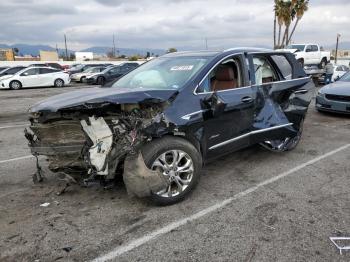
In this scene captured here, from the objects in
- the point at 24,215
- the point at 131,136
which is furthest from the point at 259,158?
the point at 24,215

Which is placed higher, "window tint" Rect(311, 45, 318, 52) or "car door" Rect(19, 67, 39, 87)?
"window tint" Rect(311, 45, 318, 52)

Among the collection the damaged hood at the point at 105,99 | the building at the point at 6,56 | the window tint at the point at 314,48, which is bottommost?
the damaged hood at the point at 105,99

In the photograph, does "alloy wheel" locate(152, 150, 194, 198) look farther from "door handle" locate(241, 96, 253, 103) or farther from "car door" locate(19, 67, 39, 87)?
"car door" locate(19, 67, 39, 87)

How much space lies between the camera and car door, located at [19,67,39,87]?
72.9 feet

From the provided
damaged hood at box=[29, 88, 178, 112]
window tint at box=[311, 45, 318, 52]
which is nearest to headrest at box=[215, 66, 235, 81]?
damaged hood at box=[29, 88, 178, 112]

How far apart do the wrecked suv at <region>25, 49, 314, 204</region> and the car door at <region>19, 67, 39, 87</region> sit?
65.0 feet

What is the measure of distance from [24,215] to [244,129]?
2.94m

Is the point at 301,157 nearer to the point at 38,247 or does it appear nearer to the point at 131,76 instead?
the point at 131,76

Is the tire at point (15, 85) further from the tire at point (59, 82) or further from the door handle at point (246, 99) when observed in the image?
the door handle at point (246, 99)

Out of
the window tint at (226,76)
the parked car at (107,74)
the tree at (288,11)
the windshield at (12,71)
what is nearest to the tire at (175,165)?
the window tint at (226,76)

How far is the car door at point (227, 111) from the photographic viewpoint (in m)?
4.19

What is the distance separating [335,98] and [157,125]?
7.18 m

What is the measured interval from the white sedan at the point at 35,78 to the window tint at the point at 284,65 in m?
20.2

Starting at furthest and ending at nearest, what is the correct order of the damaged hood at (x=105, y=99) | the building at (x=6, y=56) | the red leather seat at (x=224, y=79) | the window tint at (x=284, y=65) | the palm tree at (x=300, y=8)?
1. the building at (x=6, y=56)
2. the palm tree at (x=300, y=8)
3. the window tint at (x=284, y=65)
4. the red leather seat at (x=224, y=79)
5. the damaged hood at (x=105, y=99)
